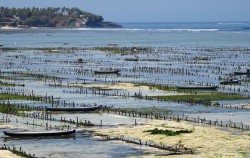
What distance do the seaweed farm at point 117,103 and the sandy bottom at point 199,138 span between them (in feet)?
0.49

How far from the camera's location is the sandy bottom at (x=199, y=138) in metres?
37.6

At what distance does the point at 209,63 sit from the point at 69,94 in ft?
131

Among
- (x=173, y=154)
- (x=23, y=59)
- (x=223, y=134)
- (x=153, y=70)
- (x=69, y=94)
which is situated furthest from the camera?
(x=23, y=59)

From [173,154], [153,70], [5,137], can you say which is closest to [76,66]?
[153,70]

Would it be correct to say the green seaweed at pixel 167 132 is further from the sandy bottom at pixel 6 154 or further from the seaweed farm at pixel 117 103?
the sandy bottom at pixel 6 154

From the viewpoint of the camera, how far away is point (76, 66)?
95.4 m

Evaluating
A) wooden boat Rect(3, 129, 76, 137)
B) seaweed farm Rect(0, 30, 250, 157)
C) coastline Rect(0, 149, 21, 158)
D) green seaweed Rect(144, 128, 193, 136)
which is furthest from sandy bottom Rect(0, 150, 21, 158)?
green seaweed Rect(144, 128, 193, 136)

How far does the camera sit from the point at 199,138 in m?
41.0

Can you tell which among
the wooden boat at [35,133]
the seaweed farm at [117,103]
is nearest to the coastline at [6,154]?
the seaweed farm at [117,103]

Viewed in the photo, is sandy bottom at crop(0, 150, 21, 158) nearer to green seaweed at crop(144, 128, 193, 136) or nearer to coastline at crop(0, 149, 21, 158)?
coastline at crop(0, 149, 21, 158)

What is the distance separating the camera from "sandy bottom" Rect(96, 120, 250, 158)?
3756 centimetres

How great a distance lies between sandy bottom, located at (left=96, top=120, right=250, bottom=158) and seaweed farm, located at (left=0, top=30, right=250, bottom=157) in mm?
150

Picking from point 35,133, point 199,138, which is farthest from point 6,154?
point 199,138

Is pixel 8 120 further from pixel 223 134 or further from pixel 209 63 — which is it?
pixel 209 63
